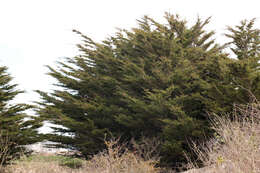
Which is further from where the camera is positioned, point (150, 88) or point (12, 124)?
point (150, 88)

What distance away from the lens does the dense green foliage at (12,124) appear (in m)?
12.1

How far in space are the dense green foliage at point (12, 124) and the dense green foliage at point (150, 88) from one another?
9.41 feet

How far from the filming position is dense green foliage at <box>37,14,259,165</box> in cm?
1226

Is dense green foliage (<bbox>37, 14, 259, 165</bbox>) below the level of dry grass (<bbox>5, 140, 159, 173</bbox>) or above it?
above

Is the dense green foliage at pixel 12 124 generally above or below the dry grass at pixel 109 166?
above

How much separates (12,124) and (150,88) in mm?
6954

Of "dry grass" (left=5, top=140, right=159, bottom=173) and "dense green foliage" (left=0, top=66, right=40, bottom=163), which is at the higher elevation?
"dense green foliage" (left=0, top=66, right=40, bottom=163)

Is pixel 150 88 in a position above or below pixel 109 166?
above

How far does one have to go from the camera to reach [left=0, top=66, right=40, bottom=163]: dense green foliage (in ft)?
39.6

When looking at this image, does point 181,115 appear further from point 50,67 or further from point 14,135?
point 50,67

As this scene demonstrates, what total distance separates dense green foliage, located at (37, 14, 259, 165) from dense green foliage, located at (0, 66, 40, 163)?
2869 millimetres

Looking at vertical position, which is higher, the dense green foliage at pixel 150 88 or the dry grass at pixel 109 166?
the dense green foliage at pixel 150 88

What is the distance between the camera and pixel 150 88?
15289 mm

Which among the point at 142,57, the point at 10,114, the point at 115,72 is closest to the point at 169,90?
the point at 142,57
